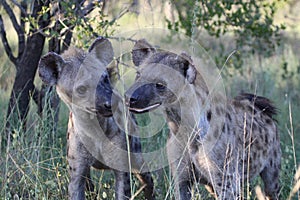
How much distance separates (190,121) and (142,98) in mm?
430

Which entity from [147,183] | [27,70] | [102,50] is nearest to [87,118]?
[102,50]

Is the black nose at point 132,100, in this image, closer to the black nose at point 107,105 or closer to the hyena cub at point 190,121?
the hyena cub at point 190,121

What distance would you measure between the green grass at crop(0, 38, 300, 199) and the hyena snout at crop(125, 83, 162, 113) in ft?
1.52

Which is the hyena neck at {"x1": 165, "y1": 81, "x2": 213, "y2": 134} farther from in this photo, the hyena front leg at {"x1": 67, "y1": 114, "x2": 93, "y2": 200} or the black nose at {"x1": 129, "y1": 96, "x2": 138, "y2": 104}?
the hyena front leg at {"x1": 67, "y1": 114, "x2": 93, "y2": 200}

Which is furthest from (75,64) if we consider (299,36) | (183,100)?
(299,36)

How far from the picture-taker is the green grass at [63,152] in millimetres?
4398

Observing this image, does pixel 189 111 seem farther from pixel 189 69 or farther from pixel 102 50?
pixel 102 50

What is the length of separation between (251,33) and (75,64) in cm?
290

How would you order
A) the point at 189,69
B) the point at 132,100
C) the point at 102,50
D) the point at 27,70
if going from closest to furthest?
the point at 132,100
the point at 189,69
the point at 102,50
the point at 27,70

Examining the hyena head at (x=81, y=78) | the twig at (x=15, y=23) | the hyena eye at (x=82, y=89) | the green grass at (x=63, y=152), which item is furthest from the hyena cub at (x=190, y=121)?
the twig at (x=15, y=23)

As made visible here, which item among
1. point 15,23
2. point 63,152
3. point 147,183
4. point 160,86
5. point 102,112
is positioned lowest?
point 147,183

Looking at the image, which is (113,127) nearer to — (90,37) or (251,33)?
(90,37)

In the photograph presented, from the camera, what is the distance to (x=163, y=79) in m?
4.03

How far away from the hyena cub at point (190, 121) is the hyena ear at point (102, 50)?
0.22 meters
